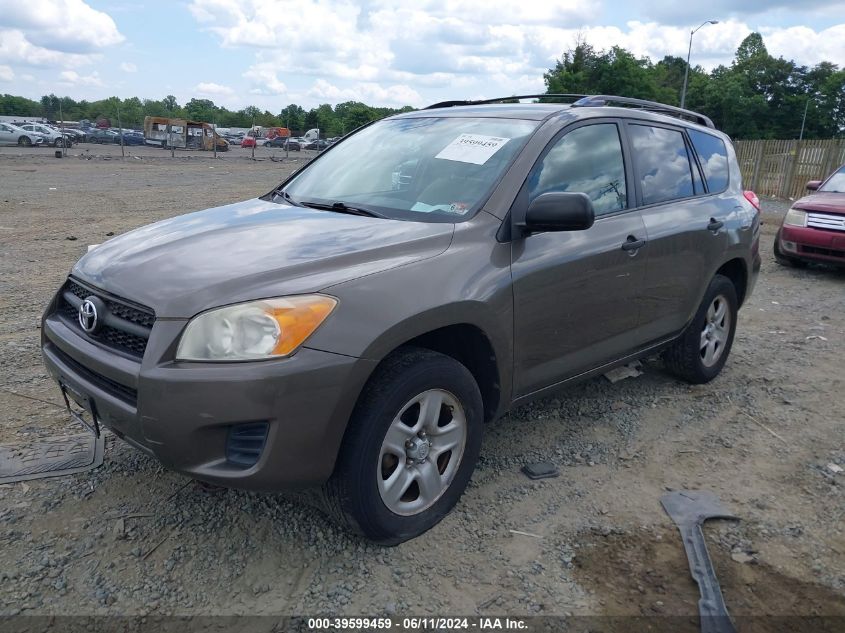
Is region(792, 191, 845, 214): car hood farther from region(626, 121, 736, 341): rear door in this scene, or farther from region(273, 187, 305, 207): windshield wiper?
region(273, 187, 305, 207): windshield wiper

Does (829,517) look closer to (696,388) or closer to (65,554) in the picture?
(696,388)

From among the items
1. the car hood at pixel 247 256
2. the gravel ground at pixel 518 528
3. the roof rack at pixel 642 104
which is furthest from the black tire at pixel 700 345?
the car hood at pixel 247 256

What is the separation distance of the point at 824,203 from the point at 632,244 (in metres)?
6.67

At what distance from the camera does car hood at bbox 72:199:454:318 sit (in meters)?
2.53

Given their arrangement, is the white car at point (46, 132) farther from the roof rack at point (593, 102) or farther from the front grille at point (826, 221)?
the roof rack at point (593, 102)

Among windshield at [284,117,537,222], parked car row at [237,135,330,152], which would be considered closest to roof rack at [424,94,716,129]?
windshield at [284,117,537,222]

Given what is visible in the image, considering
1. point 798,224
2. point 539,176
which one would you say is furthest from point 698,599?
point 798,224

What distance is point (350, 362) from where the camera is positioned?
248cm

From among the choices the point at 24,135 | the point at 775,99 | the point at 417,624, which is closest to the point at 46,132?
the point at 24,135

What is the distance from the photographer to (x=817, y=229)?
29.5 feet

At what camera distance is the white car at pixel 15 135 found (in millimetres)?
37062

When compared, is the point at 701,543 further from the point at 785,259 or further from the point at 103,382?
the point at 785,259

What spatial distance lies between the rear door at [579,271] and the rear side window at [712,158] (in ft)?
3.46

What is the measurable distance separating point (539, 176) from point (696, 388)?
2.32 metres
